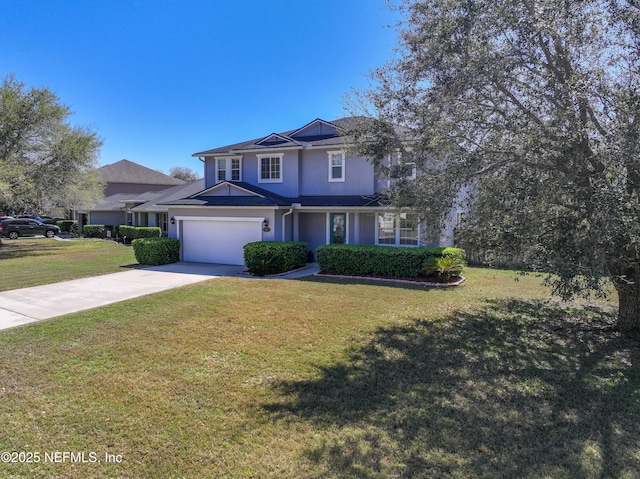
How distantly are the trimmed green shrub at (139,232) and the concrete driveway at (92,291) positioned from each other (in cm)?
1299

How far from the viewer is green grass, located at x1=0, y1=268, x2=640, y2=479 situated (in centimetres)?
329

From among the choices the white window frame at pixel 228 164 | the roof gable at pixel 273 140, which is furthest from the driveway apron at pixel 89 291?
the roof gable at pixel 273 140

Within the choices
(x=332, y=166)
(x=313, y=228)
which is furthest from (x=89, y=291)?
(x=332, y=166)

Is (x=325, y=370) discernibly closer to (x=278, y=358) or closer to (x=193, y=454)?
(x=278, y=358)

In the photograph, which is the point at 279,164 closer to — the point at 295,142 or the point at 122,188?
the point at 295,142

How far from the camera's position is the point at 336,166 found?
16.5m

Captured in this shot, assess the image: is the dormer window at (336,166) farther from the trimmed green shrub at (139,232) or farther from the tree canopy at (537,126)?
the trimmed green shrub at (139,232)

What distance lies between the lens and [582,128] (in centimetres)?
524

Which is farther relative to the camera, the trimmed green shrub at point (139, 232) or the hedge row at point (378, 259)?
the trimmed green shrub at point (139, 232)

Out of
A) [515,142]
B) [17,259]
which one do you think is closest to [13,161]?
[17,259]

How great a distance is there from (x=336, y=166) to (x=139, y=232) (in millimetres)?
18463

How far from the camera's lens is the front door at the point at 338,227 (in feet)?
53.5

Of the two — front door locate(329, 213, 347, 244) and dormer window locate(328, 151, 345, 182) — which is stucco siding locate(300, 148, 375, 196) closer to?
dormer window locate(328, 151, 345, 182)

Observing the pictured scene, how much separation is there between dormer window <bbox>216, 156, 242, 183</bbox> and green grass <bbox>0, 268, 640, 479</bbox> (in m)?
11.5
